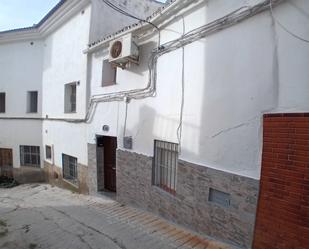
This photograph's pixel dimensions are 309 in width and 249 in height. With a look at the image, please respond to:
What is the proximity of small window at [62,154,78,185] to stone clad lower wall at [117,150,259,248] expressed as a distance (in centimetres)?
388

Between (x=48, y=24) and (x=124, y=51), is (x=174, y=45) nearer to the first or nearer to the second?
(x=124, y=51)

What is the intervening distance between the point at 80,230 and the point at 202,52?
164 inches

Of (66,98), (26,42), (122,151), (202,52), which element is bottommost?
(122,151)

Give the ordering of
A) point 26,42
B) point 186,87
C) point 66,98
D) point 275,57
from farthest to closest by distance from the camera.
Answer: point 26,42, point 66,98, point 186,87, point 275,57

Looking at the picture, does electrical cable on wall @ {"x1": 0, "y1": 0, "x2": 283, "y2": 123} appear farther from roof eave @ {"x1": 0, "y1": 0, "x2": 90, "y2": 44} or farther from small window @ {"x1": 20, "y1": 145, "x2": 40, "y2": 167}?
small window @ {"x1": 20, "y1": 145, "x2": 40, "y2": 167}

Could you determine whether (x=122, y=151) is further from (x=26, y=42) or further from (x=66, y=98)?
(x=26, y=42)

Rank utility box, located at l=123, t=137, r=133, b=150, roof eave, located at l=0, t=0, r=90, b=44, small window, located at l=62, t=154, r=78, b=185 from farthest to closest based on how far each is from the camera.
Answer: small window, located at l=62, t=154, r=78, b=185 < roof eave, located at l=0, t=0, r=90, b=44 < utility box, located at l=123, t=137, r=133, b=150

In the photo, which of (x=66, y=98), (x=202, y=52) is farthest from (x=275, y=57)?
(x=66, y=98)

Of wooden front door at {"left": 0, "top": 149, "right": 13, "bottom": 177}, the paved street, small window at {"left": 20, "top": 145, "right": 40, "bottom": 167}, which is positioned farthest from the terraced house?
wooden front door at {"left": 0, "top": 149, "right": 13, "bottom": 177}

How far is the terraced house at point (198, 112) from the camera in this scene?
3.66 m

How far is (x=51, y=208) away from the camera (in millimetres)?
7926

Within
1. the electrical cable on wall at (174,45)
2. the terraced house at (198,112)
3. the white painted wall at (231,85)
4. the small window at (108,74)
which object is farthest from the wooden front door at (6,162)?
the white painted wall at (231,85)

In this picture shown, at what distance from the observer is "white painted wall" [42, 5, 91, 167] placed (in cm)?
958

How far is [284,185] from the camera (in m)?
3.67
